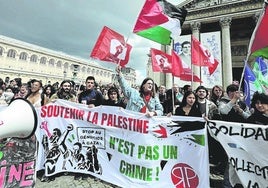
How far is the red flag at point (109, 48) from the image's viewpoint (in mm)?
5617

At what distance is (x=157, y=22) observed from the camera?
5.06 meters

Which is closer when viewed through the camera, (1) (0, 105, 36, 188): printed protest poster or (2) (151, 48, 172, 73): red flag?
(1) (0, 105, 36, 188): printed protest poster

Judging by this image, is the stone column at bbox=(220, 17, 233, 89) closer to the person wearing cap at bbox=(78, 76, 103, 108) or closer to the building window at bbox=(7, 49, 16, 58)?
the person wearing cap at bbox=(78, 76, 103, 108)

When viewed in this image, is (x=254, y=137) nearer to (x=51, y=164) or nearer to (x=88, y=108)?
(x=88, y=108)

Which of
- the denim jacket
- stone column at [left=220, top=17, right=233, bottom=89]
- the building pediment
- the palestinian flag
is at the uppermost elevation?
the building pediment

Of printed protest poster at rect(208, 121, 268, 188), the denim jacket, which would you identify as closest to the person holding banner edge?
the denim jacket

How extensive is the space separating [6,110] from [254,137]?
314 centimetres

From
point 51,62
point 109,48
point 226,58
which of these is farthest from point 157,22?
point 51,62

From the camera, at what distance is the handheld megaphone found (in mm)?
2031

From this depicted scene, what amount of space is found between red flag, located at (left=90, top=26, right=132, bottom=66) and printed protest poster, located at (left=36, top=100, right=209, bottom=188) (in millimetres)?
1937

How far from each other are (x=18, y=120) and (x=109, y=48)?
3.97 meters

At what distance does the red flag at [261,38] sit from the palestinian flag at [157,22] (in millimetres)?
1904

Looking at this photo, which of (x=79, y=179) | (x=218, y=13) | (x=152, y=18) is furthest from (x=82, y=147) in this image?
(x=218, y=13)

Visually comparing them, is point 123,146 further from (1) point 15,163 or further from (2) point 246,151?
(2) point 246,151
